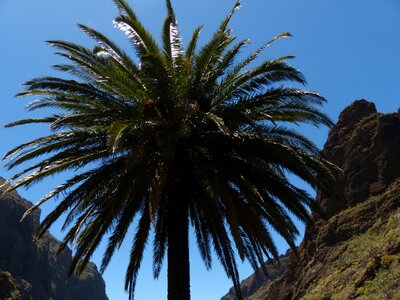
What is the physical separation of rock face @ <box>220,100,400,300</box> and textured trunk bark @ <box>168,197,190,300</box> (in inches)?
1347

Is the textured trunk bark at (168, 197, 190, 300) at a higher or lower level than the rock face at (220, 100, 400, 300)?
lower

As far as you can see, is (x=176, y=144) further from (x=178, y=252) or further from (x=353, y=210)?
(x=353, y=210)

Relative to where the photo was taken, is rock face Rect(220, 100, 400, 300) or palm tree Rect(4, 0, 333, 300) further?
rock face Rect(220, 100, 400, 300)

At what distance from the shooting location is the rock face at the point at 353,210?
5434 cm

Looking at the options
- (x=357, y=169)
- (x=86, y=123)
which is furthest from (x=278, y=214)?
(x=357, y=169)

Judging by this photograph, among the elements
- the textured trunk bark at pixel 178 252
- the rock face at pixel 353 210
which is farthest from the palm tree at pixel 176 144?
the rock face at pixel 353 210

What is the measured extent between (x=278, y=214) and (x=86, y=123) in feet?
17.9

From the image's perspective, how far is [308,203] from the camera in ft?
42.9

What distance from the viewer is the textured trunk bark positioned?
1105cm

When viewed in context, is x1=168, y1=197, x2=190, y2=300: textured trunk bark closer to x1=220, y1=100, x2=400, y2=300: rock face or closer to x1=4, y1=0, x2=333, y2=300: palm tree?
x1=4, y1=0, x2=333, y2=300: palm tree

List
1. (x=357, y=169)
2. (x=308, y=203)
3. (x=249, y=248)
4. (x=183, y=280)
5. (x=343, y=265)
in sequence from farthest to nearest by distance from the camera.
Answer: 1. (x=357, y=169)
2. (x=343, y=265)
3. (x=249, y=248)
4. (x=308, y=203)
5. (x=183, y=280)

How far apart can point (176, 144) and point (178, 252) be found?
2.64 m

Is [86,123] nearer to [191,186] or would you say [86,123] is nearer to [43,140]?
[43,140]

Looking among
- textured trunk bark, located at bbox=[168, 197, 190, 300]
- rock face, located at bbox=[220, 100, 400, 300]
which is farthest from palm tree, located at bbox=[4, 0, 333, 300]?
rock face, located at bbox=[220, 100, 400, 300]
